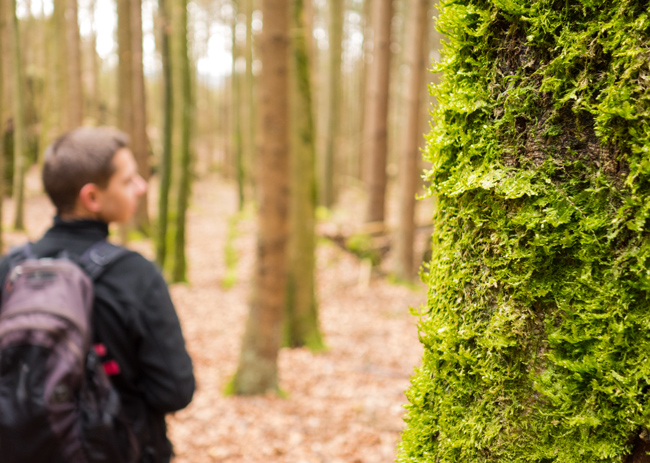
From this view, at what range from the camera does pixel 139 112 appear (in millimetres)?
13766

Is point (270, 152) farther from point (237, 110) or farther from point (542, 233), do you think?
point (237, 110)

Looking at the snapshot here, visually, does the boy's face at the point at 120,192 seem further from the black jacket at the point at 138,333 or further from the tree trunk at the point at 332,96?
the tree trunk at the point at 332,96

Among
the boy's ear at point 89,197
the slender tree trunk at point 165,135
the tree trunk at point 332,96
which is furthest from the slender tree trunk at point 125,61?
the boy's ear at point 89,197

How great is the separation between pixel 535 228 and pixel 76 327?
4.74 feet

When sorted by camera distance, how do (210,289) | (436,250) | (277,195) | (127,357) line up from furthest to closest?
(210,289) → (277,195) → (127,357) → (436,250)

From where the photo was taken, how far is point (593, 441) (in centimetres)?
83

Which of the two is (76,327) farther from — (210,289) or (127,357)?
(210,289)

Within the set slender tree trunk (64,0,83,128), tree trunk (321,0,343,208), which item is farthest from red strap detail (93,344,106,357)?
tree trunk (321,0,343,208)

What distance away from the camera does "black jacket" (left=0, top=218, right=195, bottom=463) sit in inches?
70.1

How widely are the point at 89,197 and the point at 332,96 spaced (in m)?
14.6

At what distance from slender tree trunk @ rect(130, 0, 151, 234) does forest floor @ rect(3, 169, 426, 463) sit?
9.84 ft

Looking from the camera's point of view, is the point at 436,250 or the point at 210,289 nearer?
the point at 436,250

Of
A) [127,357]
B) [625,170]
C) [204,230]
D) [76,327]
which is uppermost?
[625,170]

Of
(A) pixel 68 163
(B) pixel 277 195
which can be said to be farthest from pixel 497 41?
(B) pixel 277 195
